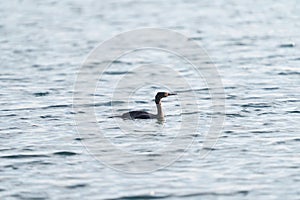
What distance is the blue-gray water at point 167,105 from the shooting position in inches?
543

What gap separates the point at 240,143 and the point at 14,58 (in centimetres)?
1218

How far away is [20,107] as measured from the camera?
1966 centimetres

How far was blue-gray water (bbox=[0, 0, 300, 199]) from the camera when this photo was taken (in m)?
13.8

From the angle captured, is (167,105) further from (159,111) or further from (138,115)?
(138,115)

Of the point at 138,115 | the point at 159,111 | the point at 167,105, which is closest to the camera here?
the point at 138,115

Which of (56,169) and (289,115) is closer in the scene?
(56,169)

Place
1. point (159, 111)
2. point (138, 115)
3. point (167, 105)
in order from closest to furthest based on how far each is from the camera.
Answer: point (138, 115)
point (159, 111)
point (167, 105)

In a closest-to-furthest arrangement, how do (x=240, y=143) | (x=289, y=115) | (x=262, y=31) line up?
(x=240, y=143), (x=289, y=115), (x=262, y=31)

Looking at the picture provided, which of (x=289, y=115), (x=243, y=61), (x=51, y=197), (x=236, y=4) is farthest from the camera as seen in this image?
(x=236, y=4)

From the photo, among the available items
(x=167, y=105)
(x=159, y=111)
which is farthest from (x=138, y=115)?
(x=167, y=105)

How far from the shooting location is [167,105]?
19812mm

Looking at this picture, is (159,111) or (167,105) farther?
(167,105)

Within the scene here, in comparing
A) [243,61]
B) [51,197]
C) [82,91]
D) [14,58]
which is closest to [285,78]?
[243,61]

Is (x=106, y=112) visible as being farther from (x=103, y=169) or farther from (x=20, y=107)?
(x=103, y=169)
